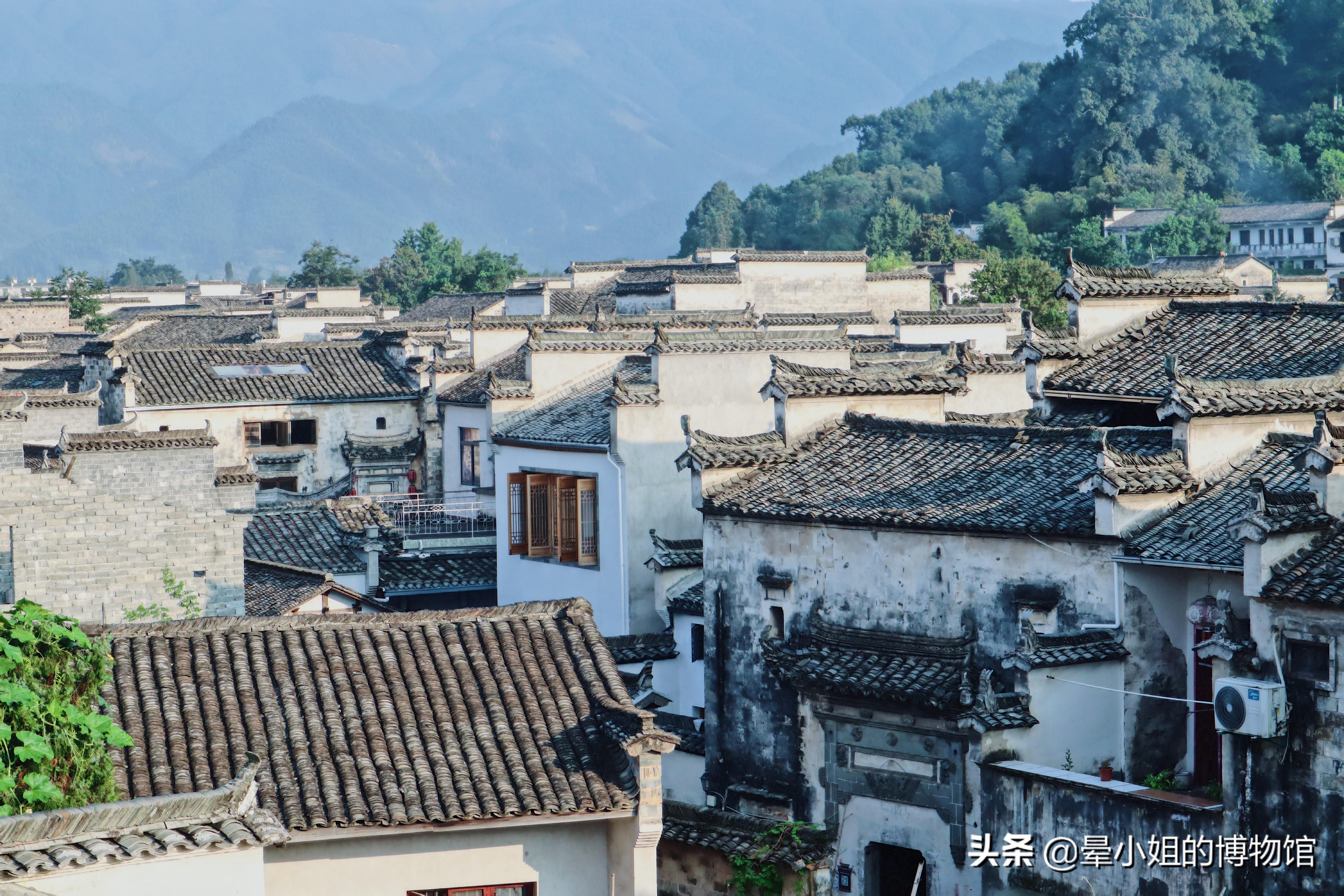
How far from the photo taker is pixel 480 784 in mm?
15945

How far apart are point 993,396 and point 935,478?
34.5ft

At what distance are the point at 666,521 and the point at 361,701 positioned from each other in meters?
13.5

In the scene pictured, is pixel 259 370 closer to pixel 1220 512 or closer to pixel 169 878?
pixel 1220 512

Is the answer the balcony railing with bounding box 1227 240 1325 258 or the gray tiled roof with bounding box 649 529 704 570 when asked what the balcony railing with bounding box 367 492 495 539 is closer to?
the gray tiled roof with bounding box 649 529 704 570

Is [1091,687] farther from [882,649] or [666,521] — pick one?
[666,521]

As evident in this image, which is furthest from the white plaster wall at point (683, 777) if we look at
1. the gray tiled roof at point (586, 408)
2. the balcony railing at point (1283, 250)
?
the balcony railing at point (1283, 250)

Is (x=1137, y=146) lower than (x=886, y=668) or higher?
higher

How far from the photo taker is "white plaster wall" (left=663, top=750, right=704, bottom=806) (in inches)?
1000

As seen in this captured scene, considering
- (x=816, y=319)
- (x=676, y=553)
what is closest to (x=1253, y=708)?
(x=676, y=553)

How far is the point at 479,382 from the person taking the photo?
42.2 metres

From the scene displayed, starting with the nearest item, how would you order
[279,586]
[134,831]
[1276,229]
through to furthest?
[134,831] → [279,586] → [1276,229]

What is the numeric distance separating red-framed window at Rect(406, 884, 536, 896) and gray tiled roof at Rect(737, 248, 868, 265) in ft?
133

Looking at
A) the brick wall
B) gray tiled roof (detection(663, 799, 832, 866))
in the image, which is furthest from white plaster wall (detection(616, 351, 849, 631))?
gray tiled roof (detection(663, 799, 832, 866))

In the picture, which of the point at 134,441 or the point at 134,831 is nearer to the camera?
the point at 134,831
